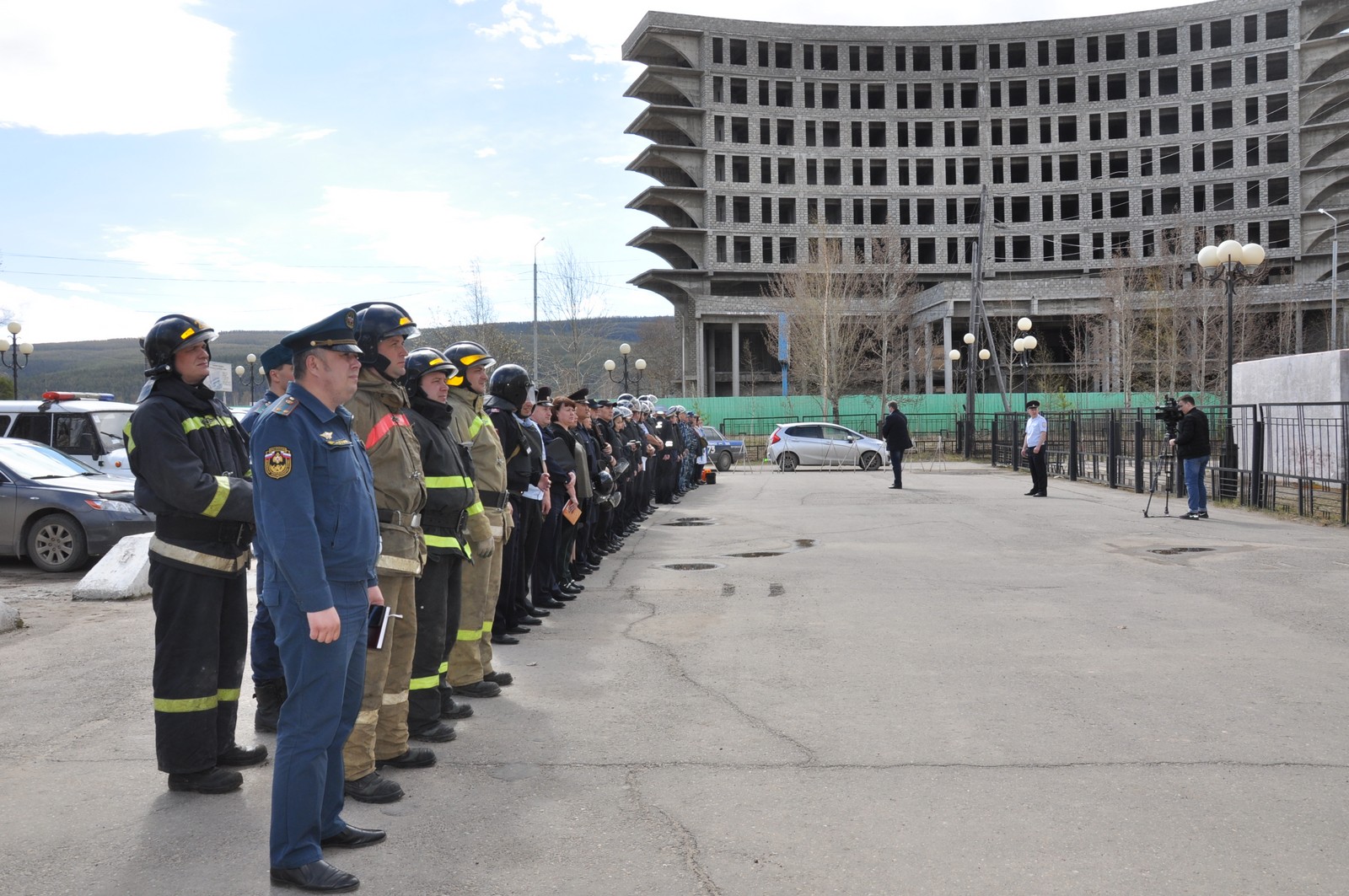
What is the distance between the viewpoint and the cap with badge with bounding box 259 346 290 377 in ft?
14.7

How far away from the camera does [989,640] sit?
8086 mm

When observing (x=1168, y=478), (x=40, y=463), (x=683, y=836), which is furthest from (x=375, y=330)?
(x=1168, y=478)

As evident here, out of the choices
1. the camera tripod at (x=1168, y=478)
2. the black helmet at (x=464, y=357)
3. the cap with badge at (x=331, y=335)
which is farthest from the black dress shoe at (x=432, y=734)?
the camera tripod at (x=1168, y=478)

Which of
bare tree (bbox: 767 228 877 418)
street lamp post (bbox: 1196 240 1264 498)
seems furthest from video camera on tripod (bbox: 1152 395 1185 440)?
bare tree (bbox: 767 228 877 418)

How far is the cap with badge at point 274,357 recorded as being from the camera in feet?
14.7

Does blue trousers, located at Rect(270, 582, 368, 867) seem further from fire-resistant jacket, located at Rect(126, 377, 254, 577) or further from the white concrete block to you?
the white concrete block

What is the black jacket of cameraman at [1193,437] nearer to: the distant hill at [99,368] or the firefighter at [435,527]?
the firefighter at [435,527]

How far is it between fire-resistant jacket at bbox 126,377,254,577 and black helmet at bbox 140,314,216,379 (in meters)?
0.06

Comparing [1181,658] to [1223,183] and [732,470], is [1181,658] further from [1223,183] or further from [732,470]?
[1223,183]

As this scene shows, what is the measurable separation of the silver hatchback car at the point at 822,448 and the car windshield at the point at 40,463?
82.2ft

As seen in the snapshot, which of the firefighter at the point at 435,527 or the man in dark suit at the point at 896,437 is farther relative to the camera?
the man in dark suit at the point at 896,437

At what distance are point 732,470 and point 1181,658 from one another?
1162 inches

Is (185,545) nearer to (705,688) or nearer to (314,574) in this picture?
(314,574)

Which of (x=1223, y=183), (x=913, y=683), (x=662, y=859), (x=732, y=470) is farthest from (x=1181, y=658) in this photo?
(x=1223, y=183)
